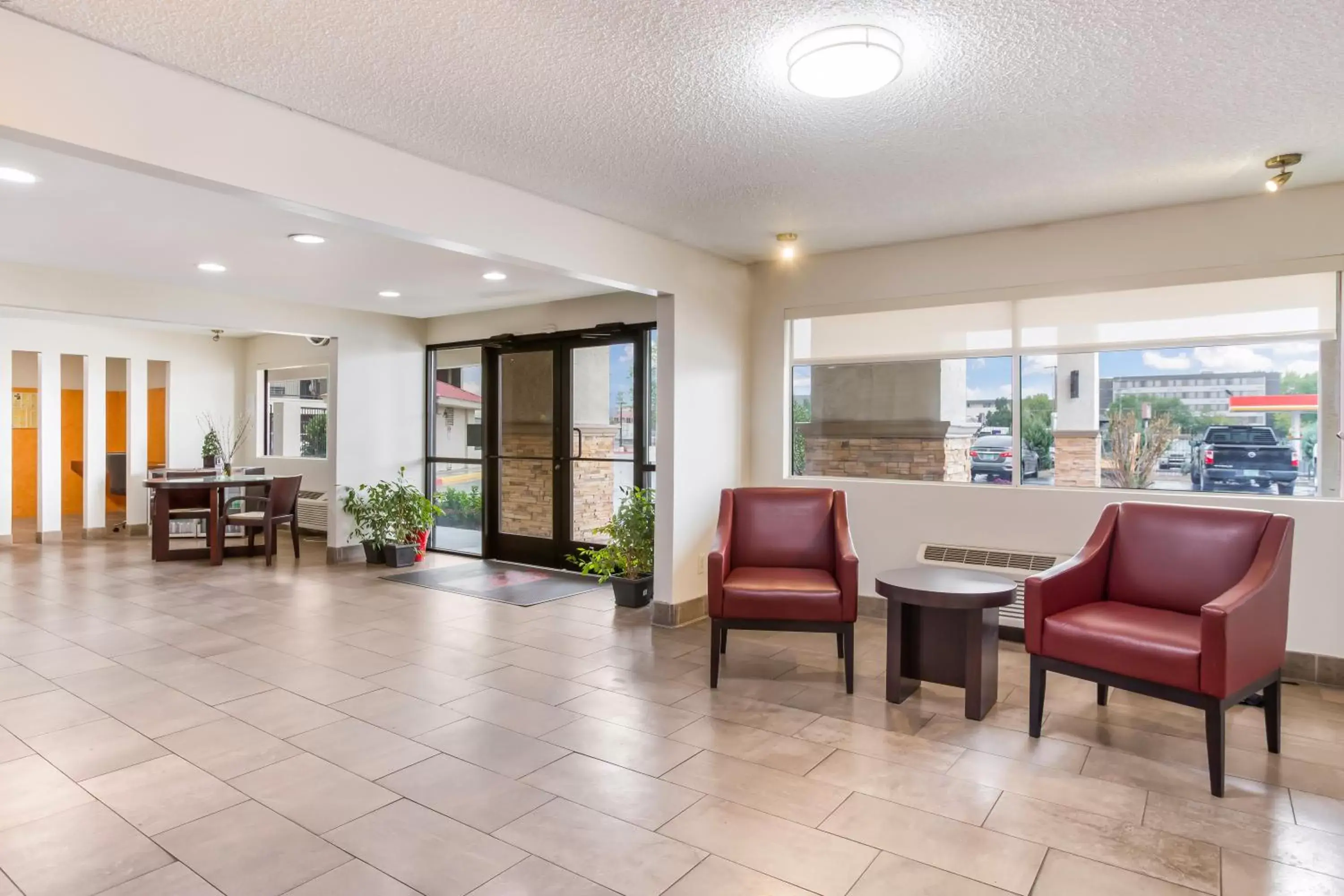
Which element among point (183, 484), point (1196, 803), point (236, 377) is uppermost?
point (236, 377)

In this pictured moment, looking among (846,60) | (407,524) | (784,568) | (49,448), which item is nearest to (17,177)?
(846,60)

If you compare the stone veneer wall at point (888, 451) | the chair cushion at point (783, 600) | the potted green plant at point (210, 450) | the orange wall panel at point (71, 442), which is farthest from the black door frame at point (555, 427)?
the orange wall panel at point (71, 442)

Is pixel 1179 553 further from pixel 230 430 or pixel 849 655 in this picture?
pixel 230 430

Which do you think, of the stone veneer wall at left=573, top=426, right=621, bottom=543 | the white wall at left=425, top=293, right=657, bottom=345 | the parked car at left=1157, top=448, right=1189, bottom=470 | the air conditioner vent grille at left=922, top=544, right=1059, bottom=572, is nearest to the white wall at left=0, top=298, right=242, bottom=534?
the white wall at left=425, top=293, right=657, bottom=345

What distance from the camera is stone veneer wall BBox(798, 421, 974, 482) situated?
510 cm

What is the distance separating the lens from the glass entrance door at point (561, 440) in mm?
6730

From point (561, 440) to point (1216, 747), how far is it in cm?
534

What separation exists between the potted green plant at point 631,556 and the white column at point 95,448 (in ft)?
21.5

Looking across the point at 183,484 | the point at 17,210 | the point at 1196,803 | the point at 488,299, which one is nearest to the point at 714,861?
the point at 1196,803

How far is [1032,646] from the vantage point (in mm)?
3275

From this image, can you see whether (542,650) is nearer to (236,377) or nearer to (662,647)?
(662,647)

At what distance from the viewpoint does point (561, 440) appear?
7.12 metres

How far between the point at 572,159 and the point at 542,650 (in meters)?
2.63

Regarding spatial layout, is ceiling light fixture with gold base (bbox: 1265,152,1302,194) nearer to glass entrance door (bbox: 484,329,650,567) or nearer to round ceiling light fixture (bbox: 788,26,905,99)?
round ceiling light fixture (bbox: 788,26,905,99)
